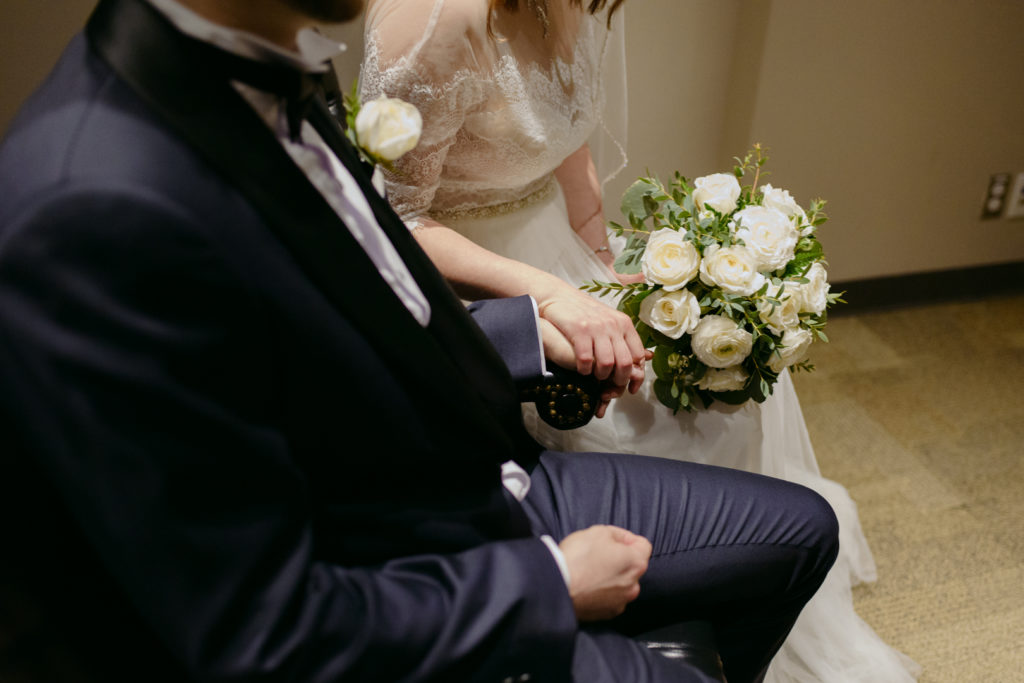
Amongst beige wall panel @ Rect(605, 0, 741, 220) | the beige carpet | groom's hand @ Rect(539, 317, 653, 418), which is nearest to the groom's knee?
groom's hand @ Rect(539, 317, 653, 418)

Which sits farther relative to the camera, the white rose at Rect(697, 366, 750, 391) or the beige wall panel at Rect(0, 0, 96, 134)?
the beige wall panel at Rect(0, 0, 96, 134)

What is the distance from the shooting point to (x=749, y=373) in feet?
3.84

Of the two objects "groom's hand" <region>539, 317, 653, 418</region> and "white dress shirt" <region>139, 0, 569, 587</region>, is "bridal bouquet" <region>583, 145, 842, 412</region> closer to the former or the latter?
"groom's hand" <region>539, 317, 653, 418</region>

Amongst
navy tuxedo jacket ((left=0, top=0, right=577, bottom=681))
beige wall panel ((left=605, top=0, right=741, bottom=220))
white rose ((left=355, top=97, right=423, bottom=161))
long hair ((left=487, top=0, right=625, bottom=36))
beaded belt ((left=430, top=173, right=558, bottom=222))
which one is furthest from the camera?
beige wall panel ((left=605, top=0, right=741, bottom=220))

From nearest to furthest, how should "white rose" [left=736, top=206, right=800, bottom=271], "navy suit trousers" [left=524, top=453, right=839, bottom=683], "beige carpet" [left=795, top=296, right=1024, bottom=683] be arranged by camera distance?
1. "navy suit trousers" [left=524, top=453, right=839, bottom=683]
2. "white rose" [left=736, top=206, right=800, bottom=271]
3. "beige carpet" [left=795, top=296, right=1024, bottom=683]

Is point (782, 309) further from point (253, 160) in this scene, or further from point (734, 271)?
Answer: point (253, 160)

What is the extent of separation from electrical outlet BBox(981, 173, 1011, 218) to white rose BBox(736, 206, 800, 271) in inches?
71.7

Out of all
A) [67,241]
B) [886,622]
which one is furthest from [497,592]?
[886,622]

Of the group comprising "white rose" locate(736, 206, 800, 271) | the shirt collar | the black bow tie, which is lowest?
"white rose" locate(736, 206, 800, 271)

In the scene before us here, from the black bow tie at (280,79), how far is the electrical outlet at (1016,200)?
259 cm

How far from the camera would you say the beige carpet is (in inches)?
63.1

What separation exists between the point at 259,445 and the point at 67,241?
0.21 meters

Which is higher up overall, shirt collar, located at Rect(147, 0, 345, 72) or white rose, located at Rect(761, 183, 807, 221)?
shirt collar, located at Rect(147, 0, 345, 72)

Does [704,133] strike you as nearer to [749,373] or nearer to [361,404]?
[749,373]
